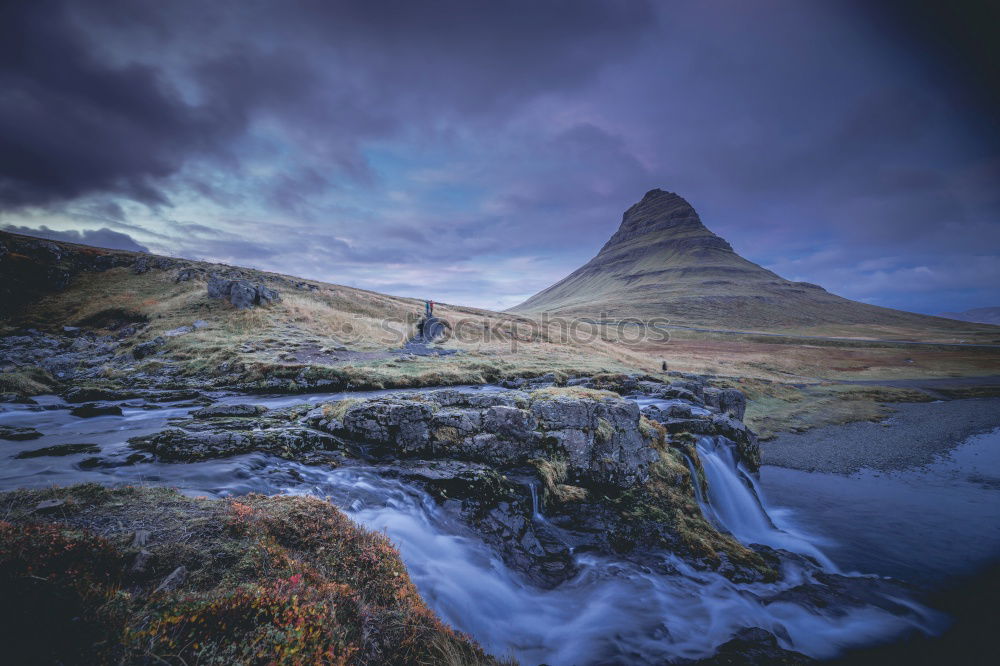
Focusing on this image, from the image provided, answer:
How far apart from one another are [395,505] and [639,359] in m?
42.1

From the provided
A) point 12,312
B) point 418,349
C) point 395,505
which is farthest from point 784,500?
point 12,312

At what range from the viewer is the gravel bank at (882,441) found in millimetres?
21766

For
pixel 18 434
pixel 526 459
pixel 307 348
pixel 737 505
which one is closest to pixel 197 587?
pixel 526 459

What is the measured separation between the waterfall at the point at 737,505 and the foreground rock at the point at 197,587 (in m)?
12.4

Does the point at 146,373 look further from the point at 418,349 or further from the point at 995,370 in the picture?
the point at 995,370

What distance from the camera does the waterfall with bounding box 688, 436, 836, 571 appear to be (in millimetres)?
13383

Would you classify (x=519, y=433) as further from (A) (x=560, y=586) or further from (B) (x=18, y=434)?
(B) (x=18, y=434)

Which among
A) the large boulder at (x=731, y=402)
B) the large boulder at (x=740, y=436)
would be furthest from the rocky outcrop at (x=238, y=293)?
the large boulder at (x=731, y=402)

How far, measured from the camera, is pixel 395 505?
9891 millimetres

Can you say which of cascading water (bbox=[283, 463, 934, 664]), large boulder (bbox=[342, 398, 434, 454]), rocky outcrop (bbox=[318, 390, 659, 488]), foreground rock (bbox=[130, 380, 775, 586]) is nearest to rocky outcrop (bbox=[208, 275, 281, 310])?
foreground rock (bbox=[130, 380, 775, 586])

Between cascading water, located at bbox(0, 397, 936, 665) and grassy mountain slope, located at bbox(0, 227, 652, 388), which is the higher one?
grassy mountain slope, located at bbox(0, 227, 652, 388)

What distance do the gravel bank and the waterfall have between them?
783 centimetres

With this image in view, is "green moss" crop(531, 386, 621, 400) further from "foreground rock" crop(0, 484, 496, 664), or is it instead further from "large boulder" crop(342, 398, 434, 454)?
"foreground rock" crop(0, 484, 496, 664)

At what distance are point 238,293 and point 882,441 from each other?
184 ft
